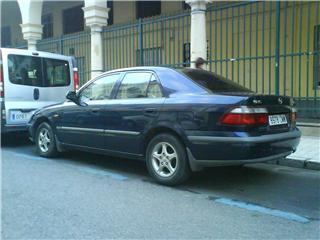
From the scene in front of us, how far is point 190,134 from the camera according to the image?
16.7 ft

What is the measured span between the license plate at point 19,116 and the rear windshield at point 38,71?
601mm

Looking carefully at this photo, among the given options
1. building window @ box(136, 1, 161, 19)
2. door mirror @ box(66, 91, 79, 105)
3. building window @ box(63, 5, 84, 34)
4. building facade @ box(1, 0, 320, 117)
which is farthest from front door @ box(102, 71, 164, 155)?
building window @ box(63, 5, 84, 34)

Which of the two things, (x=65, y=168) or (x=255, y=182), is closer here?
(x=255, y=182)

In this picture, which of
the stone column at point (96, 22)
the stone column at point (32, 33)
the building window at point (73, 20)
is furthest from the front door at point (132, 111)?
the building window at point (73, 20)

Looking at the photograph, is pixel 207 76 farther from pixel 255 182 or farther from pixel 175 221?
pixel 175 221

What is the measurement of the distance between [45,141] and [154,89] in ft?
9.28

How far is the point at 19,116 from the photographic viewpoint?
27.8ft

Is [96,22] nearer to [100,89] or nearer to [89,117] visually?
[100,89]

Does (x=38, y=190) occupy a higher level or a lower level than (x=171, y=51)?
lower

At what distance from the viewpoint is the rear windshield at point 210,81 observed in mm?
5412

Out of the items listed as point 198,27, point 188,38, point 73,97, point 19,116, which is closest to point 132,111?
point 73,97

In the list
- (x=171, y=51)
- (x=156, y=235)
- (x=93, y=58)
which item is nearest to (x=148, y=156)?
(x=156, y=235)

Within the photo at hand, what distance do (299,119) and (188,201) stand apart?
17.7ft

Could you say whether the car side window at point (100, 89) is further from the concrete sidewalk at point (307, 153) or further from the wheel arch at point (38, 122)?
the concrete sidewalk at point (307, 153)
